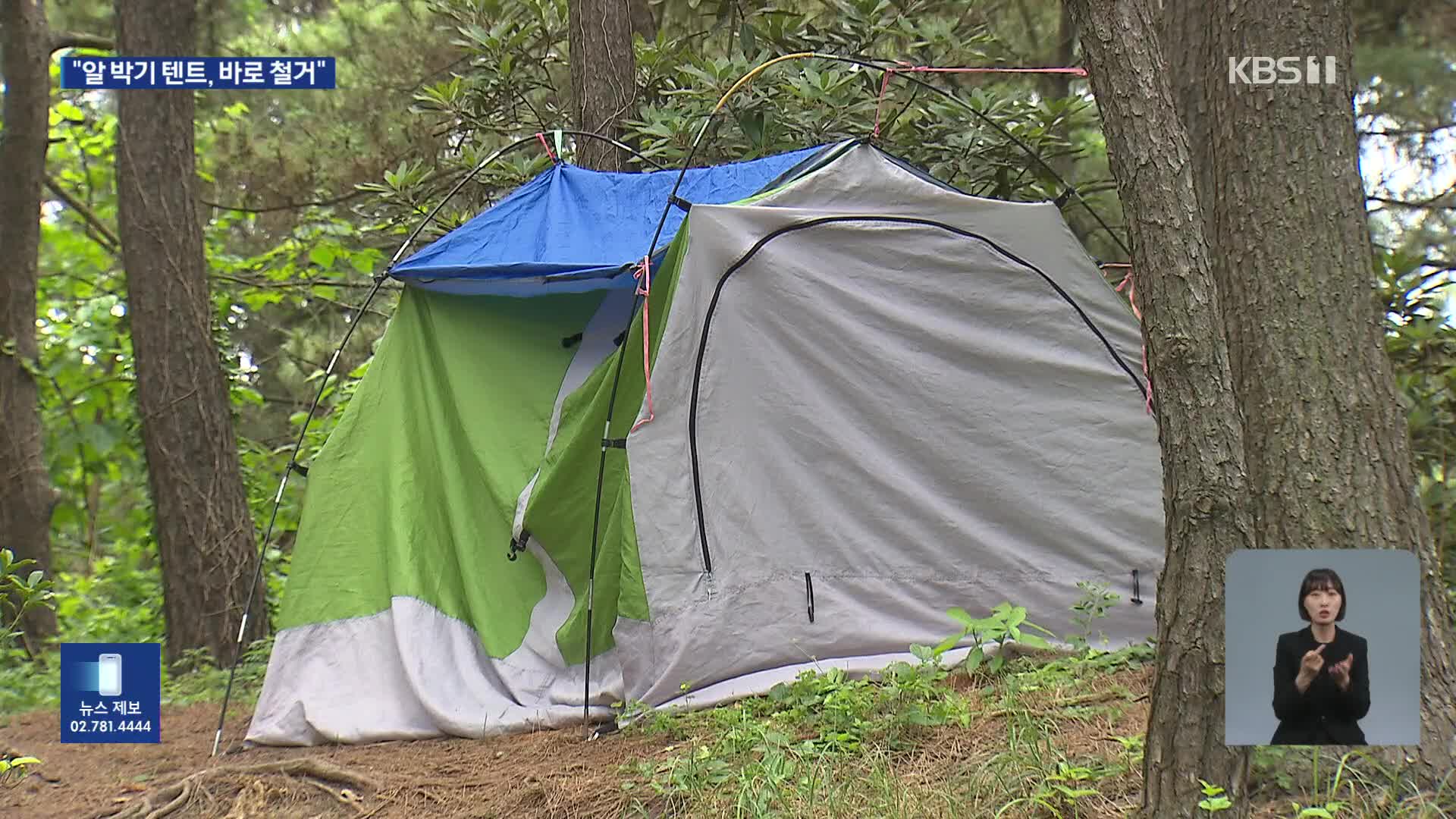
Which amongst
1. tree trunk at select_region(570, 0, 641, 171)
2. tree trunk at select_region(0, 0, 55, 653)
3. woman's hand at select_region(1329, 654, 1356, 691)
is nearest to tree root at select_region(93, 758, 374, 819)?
woman's hand at select_region(1329, 654, 1356, 691)

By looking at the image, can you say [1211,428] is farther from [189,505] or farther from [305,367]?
[305,367]

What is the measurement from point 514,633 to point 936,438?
5.40 ft

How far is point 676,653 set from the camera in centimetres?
405

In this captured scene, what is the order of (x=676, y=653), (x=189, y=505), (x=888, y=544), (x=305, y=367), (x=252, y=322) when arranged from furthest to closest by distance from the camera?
(x=252, y=322) < (x=305, y=367) < (x=189, y=505) < (x=888, y=544) < (x=676, y=653)

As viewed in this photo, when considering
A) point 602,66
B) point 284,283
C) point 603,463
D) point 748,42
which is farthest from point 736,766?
point 284,283

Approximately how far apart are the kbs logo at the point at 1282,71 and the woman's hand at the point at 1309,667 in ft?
4.64

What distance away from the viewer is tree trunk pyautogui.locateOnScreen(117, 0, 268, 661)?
607 centimetres

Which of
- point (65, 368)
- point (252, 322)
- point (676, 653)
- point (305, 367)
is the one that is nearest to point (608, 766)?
point (676, 653)

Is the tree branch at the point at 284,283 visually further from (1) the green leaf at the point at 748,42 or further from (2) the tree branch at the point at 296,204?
(1) the green leaf at the point at 748,42

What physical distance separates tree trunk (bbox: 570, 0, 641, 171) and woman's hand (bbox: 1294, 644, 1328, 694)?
4.75 metres

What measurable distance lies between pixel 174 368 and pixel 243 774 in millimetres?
2949

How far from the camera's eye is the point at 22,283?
7348 millimetres

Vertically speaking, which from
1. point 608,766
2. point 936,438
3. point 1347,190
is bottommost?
point 608,766

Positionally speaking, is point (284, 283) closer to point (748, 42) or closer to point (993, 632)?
point (748, 42)
